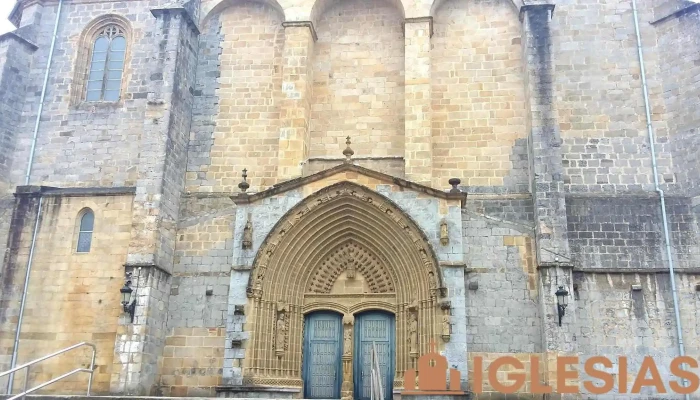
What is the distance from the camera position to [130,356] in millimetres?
12852

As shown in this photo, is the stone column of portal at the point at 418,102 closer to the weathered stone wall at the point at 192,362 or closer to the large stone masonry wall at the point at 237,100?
the large stone masonry wall at the point at 237,100

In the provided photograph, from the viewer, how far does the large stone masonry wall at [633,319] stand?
1286 cm

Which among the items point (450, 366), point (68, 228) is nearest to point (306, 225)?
point (450, 366)

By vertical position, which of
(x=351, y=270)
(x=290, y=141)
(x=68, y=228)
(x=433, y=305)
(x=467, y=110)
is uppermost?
(x=467, y=110)

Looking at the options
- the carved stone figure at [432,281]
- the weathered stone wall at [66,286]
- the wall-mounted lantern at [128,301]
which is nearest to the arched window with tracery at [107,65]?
the weathered stone wall at [66,286]

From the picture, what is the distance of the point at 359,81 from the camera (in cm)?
1587

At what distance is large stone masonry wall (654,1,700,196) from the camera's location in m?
14.0

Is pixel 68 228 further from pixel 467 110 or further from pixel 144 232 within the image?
pixel 467 110

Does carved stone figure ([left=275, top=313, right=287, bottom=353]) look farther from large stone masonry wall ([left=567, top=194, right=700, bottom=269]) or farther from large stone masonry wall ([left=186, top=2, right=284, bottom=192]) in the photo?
large stone masonry wall ([left=567, top=194, right=700, bottom=269])

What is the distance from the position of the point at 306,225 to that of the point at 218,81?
15.6ft

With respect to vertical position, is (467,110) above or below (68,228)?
above

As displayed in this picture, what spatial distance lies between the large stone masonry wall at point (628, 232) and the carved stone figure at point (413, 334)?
3.64m

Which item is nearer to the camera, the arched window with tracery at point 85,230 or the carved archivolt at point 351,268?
the carved archivolt at point 351,268

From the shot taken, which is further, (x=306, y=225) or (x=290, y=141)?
(x=290, y=141)
